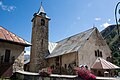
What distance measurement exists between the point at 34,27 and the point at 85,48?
52.5 ft

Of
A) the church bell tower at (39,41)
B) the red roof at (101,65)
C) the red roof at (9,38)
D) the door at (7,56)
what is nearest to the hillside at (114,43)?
the red roof at (101,65)

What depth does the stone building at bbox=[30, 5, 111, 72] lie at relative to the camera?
84.3 ft

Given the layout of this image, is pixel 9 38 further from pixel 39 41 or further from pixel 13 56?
pixel 39 41

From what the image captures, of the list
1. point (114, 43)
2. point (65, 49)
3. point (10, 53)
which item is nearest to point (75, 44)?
point (65, 49)

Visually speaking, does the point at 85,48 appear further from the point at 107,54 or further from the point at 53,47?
the point at 53,47

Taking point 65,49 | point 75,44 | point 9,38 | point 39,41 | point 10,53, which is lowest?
point 10,53

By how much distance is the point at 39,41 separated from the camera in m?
34.5

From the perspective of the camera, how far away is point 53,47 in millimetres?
36688

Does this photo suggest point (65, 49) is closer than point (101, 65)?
No

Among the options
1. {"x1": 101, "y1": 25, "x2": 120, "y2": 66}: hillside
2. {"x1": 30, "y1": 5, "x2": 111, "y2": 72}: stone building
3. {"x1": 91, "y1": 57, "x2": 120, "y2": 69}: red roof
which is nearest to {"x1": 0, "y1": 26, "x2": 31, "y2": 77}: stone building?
{"x1": 101, "y1": 25, "x2": 120, "y2": 66}: hillside

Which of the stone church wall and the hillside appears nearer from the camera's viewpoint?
the stone church wall

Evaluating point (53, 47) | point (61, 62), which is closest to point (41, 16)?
point (53, 47)

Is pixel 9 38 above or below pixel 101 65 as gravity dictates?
above

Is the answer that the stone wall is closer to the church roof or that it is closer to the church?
the church
